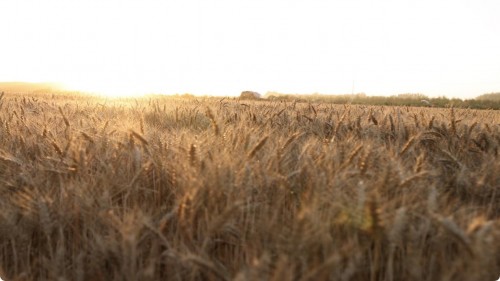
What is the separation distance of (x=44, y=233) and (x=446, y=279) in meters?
1.14

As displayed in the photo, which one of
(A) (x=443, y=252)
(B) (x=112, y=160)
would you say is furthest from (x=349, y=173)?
(B) (x=112, y=160)

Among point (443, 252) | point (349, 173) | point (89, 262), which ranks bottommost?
point (89, 262)

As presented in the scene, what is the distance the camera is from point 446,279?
2.59 feet

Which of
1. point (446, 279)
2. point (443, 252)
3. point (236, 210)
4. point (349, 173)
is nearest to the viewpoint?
point (446, 279)

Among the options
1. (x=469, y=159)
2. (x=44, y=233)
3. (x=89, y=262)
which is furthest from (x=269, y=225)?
(x=469, y=159)

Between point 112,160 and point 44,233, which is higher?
point 112,160

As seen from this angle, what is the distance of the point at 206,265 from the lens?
80 cm

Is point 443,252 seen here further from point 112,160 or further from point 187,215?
point 112,160

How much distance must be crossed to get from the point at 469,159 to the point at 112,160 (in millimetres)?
1746

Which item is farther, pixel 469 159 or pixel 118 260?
pixel 469 159

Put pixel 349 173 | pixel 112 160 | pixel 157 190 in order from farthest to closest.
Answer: pixel 112 160 < pixel 157 190 < pixel 349 173

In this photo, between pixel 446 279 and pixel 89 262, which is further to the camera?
pixel 89 262

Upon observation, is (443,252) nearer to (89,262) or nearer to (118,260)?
(118,260)

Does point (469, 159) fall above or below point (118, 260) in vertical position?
above
